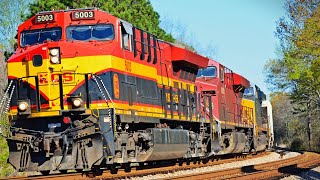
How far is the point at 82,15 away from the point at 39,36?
50.5 inches

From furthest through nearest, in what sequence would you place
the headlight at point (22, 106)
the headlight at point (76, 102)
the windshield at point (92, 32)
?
the windshield at point (92, 32)
the headlight at point (22, 106)
the headlight at point (76, 102)

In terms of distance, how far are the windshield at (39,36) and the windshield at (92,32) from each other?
0.35m

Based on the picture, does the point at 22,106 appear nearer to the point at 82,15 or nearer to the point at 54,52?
the point at 54,52

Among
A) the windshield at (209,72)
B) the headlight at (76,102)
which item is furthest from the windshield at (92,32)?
the windshield at (209,72)

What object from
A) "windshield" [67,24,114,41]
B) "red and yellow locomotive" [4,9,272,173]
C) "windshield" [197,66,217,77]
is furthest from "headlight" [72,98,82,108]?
"windshield" [197,66,217,77]

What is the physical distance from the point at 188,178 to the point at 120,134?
2155 mm

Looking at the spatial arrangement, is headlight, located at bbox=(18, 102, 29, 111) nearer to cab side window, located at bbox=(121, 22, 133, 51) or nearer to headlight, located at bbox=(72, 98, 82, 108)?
headlight, located at bbox=(72, 98, 82, 108)

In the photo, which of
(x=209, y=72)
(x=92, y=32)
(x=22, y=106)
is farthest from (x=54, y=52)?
(x=209, y=72)

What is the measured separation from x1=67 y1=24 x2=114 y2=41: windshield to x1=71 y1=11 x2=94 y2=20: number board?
0.25 metres

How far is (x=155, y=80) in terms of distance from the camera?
17391 mm

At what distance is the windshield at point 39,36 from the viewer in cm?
1438

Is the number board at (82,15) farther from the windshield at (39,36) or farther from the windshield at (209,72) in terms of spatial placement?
the windshield at (209,72)

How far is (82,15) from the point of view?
1450 cm

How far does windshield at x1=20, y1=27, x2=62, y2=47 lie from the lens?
14.4m
